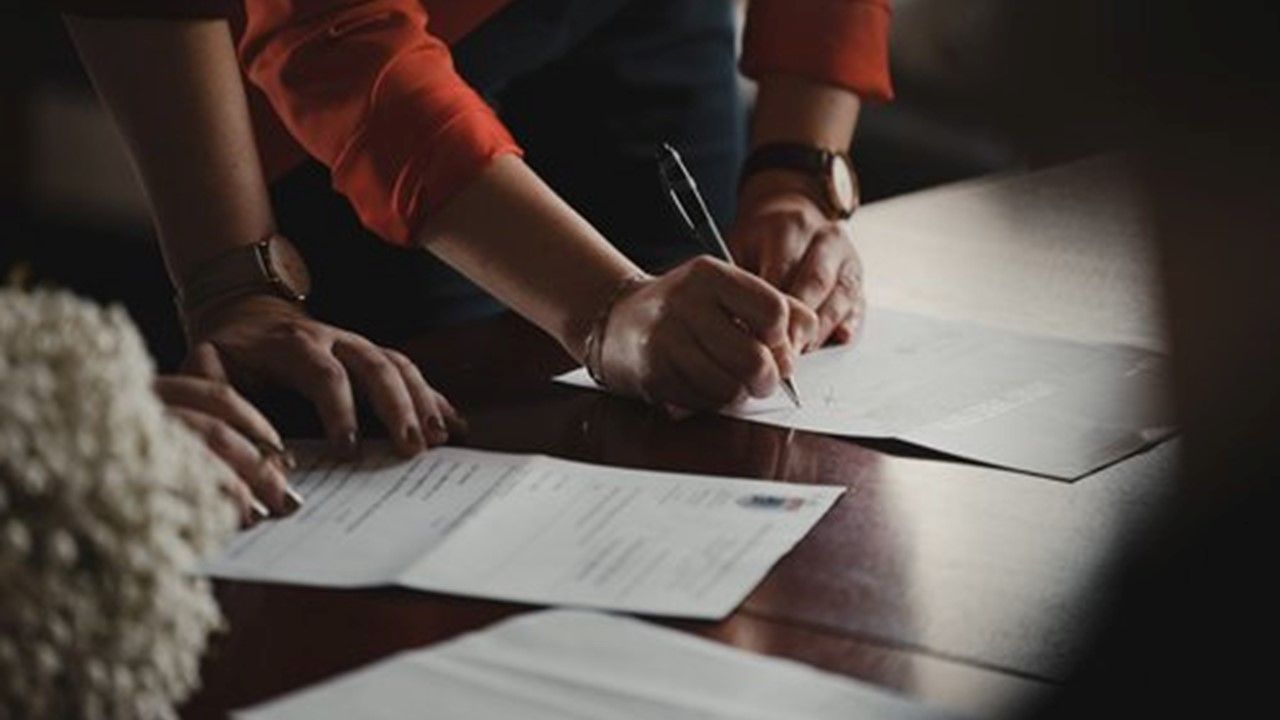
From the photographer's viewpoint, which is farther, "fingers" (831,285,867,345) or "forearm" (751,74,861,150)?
"forearm" (751,74,861,150)

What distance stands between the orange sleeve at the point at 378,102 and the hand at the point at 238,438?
294mm

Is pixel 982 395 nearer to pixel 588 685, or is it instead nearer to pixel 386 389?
pixel 386 389

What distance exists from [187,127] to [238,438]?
386 mm

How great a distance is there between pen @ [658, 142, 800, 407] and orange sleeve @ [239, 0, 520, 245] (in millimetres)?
140

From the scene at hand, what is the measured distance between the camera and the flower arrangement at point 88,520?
2.46 feet

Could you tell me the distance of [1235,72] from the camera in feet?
1.66

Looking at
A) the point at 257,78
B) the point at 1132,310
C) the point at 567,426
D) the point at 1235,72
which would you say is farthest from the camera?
the point at 1132,310

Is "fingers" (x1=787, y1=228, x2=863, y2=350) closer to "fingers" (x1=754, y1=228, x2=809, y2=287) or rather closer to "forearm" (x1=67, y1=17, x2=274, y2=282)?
"fingers" (x1=754, y1=228, x2=809, y2=287)

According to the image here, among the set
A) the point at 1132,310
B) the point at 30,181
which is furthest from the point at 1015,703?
the point at 30,181

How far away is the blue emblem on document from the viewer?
1228 mm

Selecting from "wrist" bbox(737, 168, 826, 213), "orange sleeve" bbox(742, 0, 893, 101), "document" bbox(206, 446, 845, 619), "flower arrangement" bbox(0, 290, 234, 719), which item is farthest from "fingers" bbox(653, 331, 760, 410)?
"flower arrangement" bbox(0, 290, 234, 719)

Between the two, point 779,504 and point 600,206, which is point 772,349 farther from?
point 600,206

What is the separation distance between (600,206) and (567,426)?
55 centimetres

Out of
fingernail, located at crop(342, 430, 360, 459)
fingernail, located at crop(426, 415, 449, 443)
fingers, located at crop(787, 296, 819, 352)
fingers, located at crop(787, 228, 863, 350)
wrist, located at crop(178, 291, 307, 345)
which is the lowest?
fingers, located at crop(787, 228, 863, 350)
